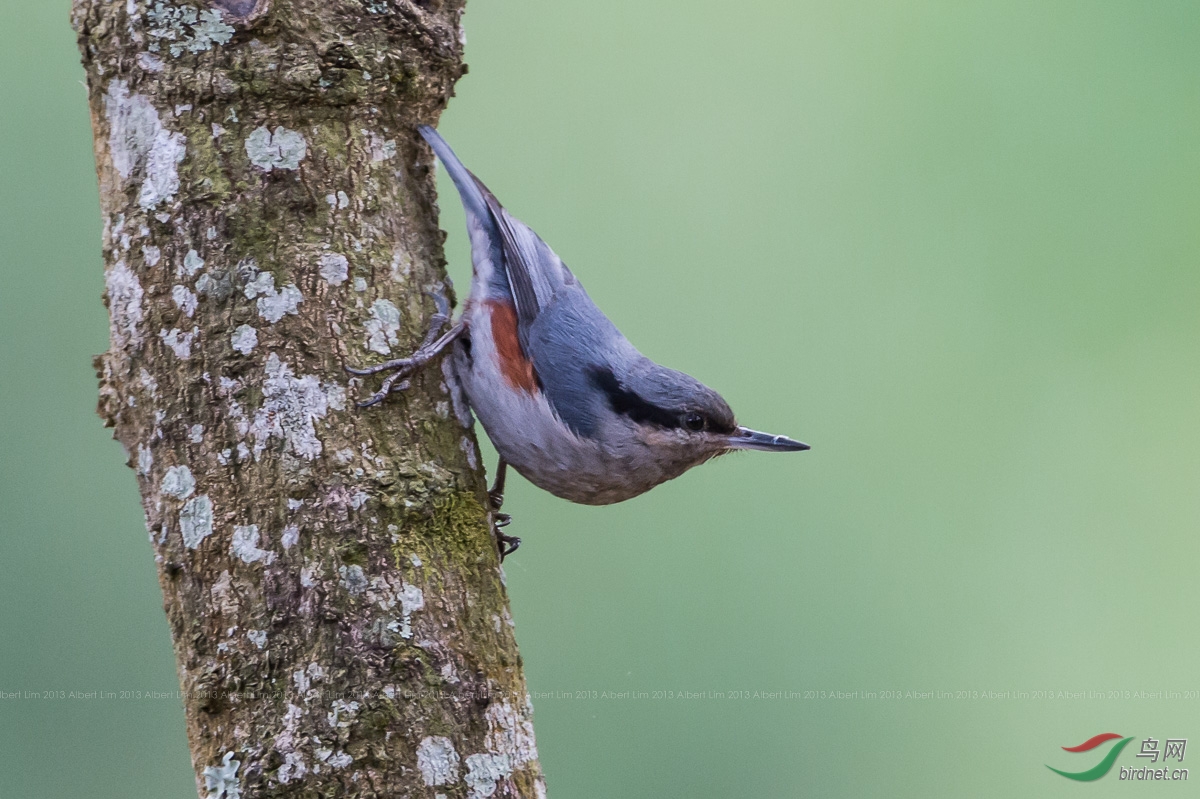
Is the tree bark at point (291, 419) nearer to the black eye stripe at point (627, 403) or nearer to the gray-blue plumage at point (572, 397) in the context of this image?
the gray-blue plumage at point (572, 397)

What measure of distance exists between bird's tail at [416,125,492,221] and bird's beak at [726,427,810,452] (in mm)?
970

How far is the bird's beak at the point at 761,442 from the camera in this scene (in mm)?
2855

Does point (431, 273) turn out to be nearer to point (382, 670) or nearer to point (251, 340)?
point (251, 340)

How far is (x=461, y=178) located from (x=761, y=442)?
115cm

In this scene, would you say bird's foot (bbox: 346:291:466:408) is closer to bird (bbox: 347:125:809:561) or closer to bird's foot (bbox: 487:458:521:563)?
bird (bbox: 347:125:809:561)

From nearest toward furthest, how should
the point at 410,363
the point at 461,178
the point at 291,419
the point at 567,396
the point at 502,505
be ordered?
the point at 291,419
the point at 410,363
the point at 567,396
the point at 461,178
the point at 502,505

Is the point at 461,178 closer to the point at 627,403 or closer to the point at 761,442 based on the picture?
the point at 627,403

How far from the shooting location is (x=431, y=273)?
241cm

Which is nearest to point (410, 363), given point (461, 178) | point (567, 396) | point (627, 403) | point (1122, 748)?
point (567, 396)

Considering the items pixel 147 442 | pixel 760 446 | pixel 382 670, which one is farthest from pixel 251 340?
pixel 760 446

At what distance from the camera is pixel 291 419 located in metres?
2.01

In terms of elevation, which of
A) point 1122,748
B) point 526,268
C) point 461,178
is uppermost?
point 461,178

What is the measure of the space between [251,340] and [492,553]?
2.20 feet

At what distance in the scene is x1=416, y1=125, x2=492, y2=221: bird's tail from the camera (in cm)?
251
